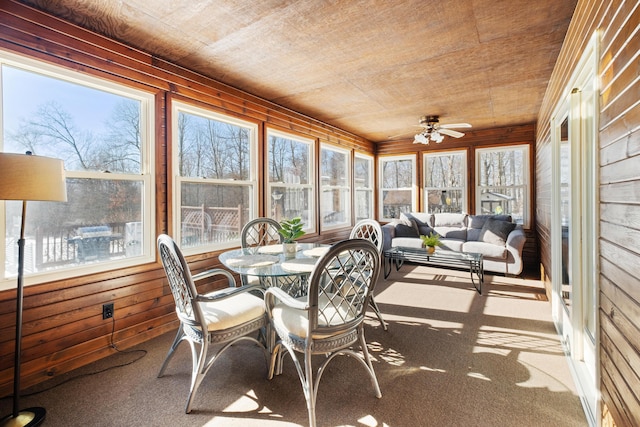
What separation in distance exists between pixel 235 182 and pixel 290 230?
1.36 metres

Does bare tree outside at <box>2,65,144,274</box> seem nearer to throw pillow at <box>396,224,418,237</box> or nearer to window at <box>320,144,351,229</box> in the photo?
window at <box>320,144,351,229</box>

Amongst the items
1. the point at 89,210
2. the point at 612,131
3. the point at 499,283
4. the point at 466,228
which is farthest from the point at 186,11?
the point at 466,228

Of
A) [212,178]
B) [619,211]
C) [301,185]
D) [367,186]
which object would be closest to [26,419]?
[212,178]

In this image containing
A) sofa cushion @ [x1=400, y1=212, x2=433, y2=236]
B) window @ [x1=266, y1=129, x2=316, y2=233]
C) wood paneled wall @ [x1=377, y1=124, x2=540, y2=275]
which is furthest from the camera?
sofa cushion @ [x1=400, y1=212, x2=433, y2=236]

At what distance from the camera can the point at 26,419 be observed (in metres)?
1.72

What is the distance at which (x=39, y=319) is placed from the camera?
84.8 inches

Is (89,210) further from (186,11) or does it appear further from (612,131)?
(612,131)

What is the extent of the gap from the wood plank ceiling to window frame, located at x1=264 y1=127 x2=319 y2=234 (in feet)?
1.78

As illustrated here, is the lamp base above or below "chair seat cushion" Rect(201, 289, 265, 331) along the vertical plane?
below

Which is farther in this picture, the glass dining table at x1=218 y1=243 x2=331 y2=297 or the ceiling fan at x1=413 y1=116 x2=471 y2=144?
the ceiling fan at x1=413 y1=116 x2=471 y2=144

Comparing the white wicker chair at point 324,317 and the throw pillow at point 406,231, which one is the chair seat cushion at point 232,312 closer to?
the white wicker chair at point 324,317

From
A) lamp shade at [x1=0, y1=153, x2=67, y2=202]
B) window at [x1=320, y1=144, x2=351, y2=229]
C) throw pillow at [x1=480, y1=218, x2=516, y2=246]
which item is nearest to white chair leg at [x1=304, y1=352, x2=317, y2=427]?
lamp shade at [x1=0, y1=153, x2=67, y2=202]

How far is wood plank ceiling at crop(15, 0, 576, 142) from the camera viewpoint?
7.00 ft

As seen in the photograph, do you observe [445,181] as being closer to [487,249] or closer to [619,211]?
[487,249]
